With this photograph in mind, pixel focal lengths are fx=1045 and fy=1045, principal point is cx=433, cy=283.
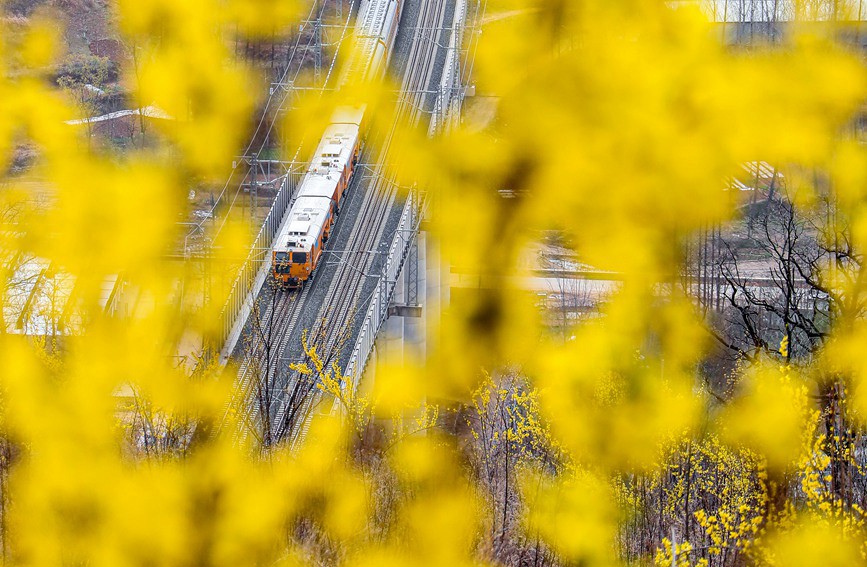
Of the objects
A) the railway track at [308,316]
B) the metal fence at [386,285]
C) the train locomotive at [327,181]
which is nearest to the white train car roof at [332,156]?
the train locomotive at [327,181]

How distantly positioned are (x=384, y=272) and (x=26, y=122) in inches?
523

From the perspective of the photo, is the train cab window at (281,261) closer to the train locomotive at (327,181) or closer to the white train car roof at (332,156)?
the train locomotive at (327,181)

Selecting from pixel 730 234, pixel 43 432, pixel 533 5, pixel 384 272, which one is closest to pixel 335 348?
pixel 384 272

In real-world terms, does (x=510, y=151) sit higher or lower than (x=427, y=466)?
higher

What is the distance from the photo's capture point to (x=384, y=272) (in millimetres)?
17125

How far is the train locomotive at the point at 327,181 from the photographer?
55.7 feet

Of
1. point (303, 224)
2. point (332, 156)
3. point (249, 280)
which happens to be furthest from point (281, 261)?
point (332, 156)

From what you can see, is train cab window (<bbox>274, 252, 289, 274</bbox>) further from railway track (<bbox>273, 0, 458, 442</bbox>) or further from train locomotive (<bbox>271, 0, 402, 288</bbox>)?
railway track (<bbox>273, 0, 458, 442</bbox>)

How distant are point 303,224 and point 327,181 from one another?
170 cm

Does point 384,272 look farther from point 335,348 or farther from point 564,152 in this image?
point 564,152

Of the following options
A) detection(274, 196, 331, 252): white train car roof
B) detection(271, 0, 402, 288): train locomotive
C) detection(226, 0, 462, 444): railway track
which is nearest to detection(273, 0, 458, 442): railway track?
detection(226, 0, 462, 444): railway track

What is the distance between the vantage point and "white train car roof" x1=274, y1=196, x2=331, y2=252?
17.0 metres

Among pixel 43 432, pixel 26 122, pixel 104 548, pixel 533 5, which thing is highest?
pixel 533 5

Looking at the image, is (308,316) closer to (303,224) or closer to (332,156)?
(303,224)
